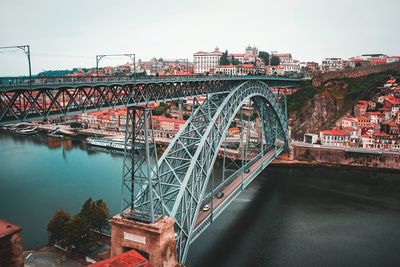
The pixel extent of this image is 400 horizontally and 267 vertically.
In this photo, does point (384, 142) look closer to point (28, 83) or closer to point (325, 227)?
point (325, 227)

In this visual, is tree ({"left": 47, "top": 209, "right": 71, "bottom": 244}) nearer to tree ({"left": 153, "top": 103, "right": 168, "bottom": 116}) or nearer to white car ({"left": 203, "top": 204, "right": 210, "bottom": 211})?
white car ({"left": 203, "top": 204, "right": 210, "bottom": 211})

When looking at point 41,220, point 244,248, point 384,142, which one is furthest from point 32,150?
point 384,142

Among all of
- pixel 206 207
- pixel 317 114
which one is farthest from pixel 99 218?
pixel 317 114

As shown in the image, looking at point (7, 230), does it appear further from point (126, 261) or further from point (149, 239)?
point (149, 239)

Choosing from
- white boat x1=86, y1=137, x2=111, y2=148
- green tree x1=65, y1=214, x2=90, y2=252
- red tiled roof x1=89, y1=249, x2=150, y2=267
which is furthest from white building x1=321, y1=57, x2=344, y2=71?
red tiled roof x1=89, y1=249, x2=150, y2=267

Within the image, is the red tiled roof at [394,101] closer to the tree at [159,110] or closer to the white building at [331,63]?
the white building at [331,63]
